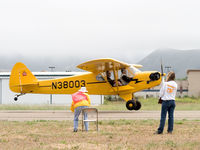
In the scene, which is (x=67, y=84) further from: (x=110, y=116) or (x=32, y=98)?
(x=32, y=98)

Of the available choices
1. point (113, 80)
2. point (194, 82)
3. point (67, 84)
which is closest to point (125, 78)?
point (113, 80)

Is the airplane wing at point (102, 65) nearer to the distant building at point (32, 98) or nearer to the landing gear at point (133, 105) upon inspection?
the landing gear at point (133, 105)

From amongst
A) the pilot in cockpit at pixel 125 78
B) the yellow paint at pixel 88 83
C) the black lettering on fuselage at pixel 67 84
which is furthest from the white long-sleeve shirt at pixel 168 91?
the black lettering on fuselage at pixel 67 84

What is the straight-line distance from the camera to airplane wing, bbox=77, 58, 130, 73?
19.9 m

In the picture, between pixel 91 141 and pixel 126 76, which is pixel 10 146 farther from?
pixel 126 76

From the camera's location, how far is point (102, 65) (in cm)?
2067

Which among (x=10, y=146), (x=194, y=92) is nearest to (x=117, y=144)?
(x=10, y=146)

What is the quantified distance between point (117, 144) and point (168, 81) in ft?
10.3

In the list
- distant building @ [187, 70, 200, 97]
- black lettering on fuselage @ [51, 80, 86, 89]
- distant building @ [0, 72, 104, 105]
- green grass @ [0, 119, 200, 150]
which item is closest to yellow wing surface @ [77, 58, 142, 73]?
black lettering on fuselage @ [51, 80, 86, 89]

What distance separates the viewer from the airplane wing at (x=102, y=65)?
1991 centimetres

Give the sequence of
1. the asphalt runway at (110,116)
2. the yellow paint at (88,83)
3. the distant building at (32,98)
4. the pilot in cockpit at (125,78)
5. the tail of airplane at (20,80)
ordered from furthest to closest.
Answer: the distant building at (32,98) < the tail of airplane at (20,80) < the pilot in cockpit at (125,78) < the yellow paint at (88,83) < the asphalt runway at (110,116)

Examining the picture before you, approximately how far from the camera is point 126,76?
2112cm

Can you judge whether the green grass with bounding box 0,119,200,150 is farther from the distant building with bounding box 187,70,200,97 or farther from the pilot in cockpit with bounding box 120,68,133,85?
the distant building with bounding box 187,70,200,97

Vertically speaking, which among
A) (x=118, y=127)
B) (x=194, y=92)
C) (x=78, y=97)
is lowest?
(x=194, y=92)
